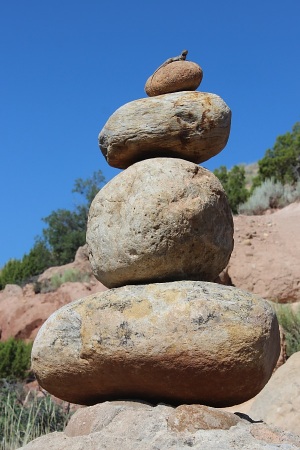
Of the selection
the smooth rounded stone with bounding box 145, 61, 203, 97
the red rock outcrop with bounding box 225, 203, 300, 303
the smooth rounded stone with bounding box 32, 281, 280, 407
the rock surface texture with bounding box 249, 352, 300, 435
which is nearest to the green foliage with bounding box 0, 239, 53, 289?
the red rock outcrop with bounding box 225, 203, 300, 303

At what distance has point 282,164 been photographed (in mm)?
22531

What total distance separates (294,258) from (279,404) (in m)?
5.49

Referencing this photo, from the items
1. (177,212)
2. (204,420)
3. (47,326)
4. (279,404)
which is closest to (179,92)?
(177,212)

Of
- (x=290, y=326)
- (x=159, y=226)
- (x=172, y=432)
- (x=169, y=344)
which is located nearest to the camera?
(x=172, y=432)

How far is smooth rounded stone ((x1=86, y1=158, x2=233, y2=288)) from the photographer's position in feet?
16.1

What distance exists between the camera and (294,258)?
12883 mm

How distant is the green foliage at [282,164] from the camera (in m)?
22.1

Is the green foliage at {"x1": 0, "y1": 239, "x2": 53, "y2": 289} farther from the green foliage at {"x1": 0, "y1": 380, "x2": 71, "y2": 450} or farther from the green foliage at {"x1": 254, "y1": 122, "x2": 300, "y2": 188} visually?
the green foliage at {"x1": 0, "y1": 380, "x2": 71, "y2": 450}

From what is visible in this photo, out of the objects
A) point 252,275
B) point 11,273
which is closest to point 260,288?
point 252,275

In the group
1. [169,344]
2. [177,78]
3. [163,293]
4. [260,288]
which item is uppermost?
[177,78]

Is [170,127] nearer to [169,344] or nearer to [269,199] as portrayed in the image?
[169,344]

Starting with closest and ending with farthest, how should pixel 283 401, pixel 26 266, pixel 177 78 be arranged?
pixel 177 78 < pixel 283 401 < pixel 26 266

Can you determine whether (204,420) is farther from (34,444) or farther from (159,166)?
(159,166)

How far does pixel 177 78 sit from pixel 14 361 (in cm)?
832
